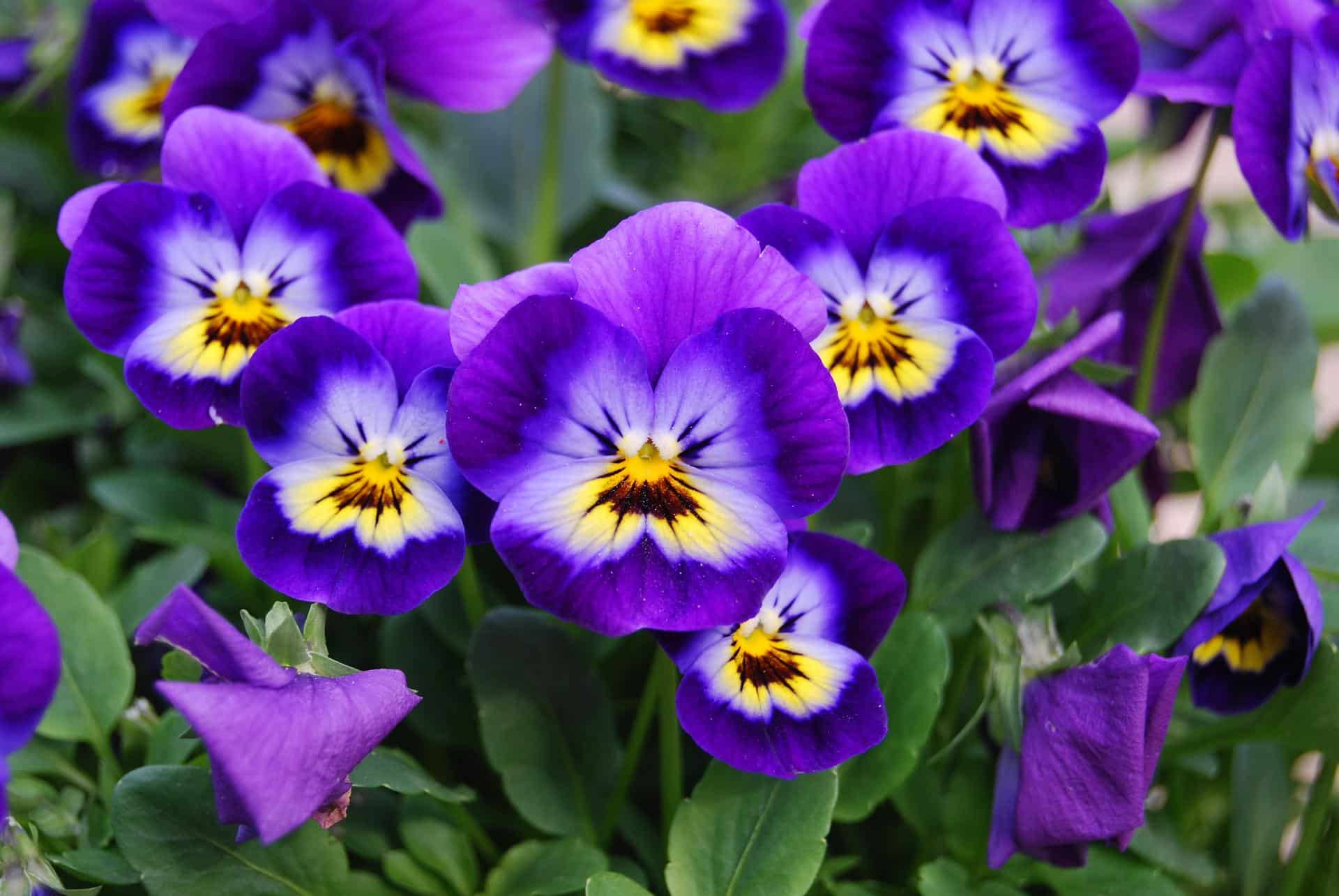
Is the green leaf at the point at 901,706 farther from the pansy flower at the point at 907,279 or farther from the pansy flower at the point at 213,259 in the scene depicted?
the pansy flower at the point at 213,259

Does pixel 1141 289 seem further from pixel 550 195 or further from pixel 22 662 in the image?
pixel 22 662

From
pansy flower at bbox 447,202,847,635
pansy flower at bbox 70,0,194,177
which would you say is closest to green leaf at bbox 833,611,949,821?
pansy flower at bbox 447,202,847,635

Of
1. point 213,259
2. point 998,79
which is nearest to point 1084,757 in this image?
point 998,79

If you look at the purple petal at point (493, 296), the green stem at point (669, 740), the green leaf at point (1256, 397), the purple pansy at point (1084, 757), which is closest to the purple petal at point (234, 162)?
the purple petal at point (493, 296)

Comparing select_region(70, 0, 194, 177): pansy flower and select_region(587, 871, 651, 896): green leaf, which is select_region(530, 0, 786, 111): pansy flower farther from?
select_region(587, 871, 651, 896): green leaf

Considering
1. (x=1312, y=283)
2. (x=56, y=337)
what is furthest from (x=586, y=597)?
(x=1312, y=283)

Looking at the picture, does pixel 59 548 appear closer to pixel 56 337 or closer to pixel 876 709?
pixel 56 337
